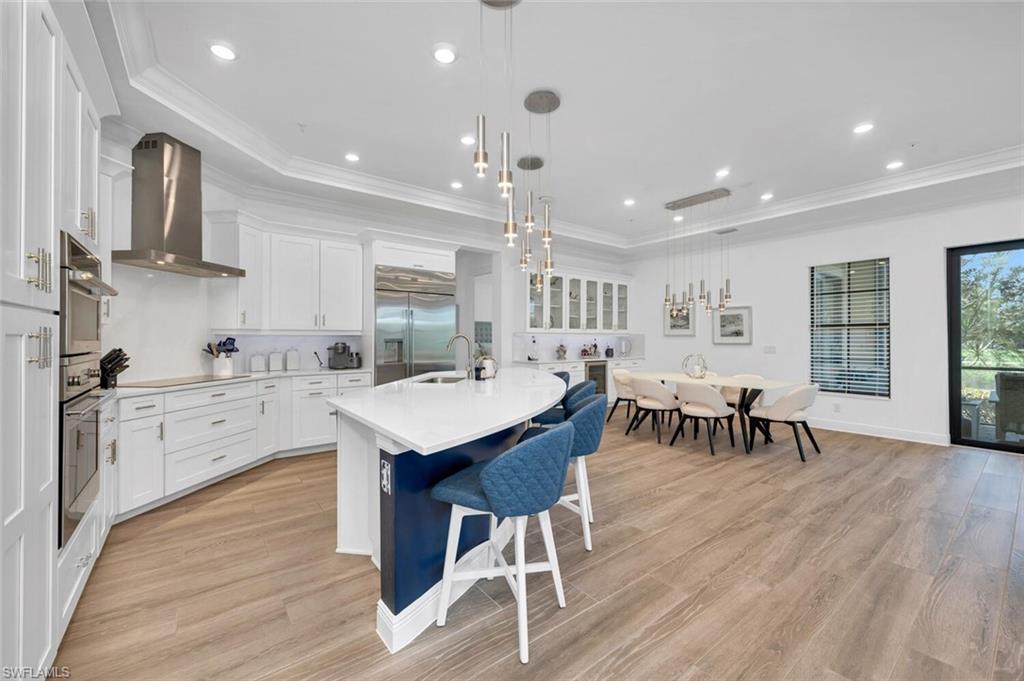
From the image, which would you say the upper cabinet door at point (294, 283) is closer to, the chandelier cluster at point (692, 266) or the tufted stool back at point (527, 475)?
the tufted stool back at point (527, 475)

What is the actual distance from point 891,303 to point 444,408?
20.1 ft

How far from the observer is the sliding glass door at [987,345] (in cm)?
455

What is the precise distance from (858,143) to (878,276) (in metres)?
2.59

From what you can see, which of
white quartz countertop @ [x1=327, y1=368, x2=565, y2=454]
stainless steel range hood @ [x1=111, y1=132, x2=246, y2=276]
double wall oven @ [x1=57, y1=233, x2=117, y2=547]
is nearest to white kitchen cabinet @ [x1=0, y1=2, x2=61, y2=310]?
double wall oven @ [x1=57, y1=233, x2=117, y2=547]

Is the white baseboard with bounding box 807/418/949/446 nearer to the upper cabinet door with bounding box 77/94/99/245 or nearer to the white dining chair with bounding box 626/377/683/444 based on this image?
the white dining chair with bounding box 626/377/683/444

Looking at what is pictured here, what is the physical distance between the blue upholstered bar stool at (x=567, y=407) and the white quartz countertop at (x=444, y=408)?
0.37m

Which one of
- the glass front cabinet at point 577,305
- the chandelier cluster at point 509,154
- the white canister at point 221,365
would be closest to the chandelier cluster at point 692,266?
the glass front cabinet at point 577,305

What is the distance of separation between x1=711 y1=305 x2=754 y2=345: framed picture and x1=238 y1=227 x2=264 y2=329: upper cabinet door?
21.6 ft

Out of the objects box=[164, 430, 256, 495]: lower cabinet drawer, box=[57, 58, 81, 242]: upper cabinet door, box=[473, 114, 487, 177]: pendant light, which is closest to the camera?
box=[57, 58, 81, 242]: upper cabinet door

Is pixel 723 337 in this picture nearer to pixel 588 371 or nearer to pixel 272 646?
pixel 588 371

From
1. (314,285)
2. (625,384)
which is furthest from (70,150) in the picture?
(625,384)

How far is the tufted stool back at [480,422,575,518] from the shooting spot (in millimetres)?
1575

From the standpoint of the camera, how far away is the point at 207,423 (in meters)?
3.40

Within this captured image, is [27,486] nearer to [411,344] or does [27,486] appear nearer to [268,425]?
[268,425]
